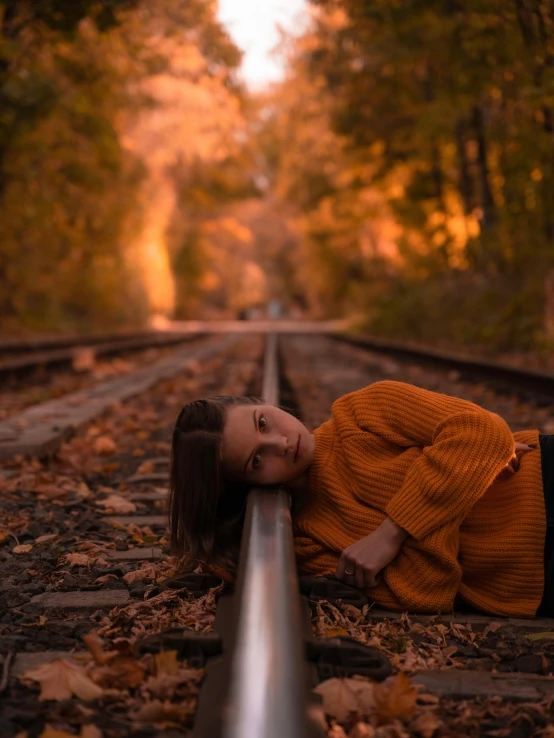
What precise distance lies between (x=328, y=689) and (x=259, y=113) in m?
40.3

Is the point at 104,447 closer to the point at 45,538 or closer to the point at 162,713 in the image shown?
the point at 45,538

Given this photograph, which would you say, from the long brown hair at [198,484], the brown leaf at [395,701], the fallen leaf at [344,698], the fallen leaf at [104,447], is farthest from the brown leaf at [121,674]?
the fallen leaf at [104,447]

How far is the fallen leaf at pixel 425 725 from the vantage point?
4.78ft

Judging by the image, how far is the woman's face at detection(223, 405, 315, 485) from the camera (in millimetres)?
2244

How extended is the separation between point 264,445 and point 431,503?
472 mm

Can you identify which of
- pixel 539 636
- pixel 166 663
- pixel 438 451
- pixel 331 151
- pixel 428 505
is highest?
pixel 331 151

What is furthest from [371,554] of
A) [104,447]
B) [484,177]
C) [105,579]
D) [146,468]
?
[484,177]

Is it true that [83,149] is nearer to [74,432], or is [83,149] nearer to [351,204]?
[351,204]

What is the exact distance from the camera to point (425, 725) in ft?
4.80

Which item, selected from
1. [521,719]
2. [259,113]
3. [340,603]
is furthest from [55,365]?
[259,113]

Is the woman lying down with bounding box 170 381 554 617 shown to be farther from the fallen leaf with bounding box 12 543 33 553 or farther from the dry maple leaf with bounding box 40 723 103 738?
the dry maple leaf with bounding box 40 723 103 738

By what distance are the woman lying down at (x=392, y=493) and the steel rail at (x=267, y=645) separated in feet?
0.83

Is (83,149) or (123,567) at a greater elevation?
(83,149)

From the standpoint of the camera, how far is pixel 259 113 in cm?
3972
